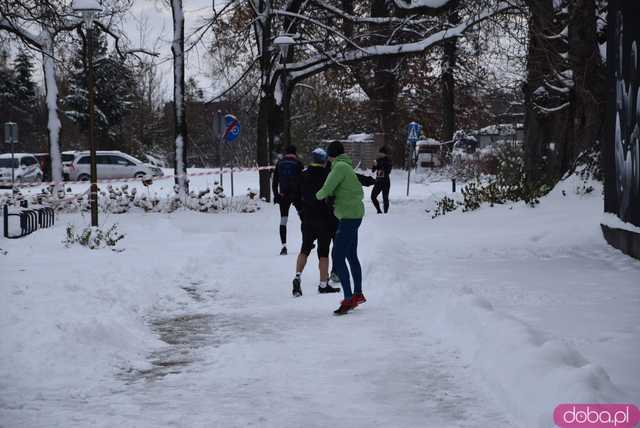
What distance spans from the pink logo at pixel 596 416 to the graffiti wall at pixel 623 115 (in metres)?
7.77

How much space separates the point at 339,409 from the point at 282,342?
2.22 m

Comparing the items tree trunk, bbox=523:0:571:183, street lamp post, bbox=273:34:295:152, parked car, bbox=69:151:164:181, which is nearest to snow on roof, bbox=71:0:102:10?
street lamp post, bbox=273:34:295:152

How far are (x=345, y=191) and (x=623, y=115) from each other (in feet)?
19.3

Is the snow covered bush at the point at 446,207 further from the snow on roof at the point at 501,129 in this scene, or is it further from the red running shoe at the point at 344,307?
→ the snow on roof at the point at 501,129

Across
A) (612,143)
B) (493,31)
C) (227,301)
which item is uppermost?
(493,31)

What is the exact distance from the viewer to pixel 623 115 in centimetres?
1294

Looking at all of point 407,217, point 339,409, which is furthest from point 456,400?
point 407,217

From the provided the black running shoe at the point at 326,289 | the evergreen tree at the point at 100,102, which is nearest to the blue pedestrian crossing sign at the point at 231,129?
the black running shoe at the point at 326,289

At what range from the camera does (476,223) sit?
59.3ft

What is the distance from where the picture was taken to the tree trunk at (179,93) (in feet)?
80.0

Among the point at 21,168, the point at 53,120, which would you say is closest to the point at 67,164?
the point at 21,168

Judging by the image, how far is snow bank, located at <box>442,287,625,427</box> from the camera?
4.83 metres

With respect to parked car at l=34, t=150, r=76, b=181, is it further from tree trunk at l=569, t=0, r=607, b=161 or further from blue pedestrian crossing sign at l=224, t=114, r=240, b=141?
tree trunk at l=569, t=0, r=607, b=161

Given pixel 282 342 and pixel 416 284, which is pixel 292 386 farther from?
pixel 416 284
